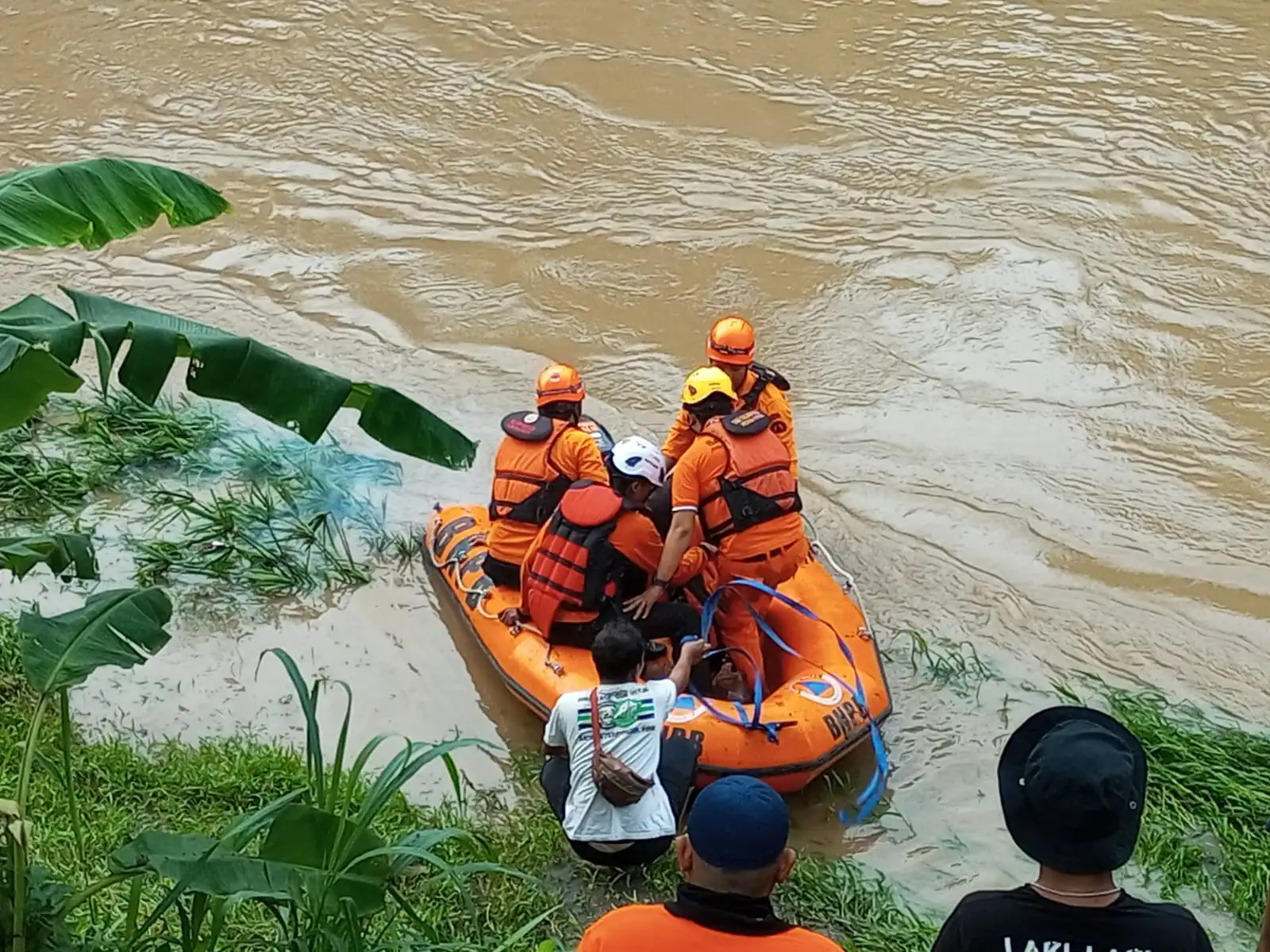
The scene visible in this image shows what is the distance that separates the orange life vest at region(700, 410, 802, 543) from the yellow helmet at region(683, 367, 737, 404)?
0.16 metres

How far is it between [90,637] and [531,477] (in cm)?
309

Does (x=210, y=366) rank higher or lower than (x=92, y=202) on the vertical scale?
lower

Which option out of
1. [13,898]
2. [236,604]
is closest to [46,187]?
[13,898]

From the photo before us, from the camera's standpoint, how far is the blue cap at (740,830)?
106 inches

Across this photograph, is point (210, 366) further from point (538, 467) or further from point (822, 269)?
point (822, 269)

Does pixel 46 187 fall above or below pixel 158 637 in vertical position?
above

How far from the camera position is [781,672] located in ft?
20.9

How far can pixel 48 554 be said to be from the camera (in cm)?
370

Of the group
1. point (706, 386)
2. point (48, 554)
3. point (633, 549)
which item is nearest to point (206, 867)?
point (48, 554)

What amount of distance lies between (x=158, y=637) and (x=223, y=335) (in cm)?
73

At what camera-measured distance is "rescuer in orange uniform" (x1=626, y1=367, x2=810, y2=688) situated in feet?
20.4

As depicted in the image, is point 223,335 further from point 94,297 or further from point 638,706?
point 638,706

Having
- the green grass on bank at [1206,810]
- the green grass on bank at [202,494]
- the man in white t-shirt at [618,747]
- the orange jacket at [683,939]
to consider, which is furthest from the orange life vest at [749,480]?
the orange jacket at [683,939]

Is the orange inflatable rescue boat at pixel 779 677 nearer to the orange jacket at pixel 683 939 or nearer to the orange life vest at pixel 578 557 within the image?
the orange life vest at pixel 578 557
